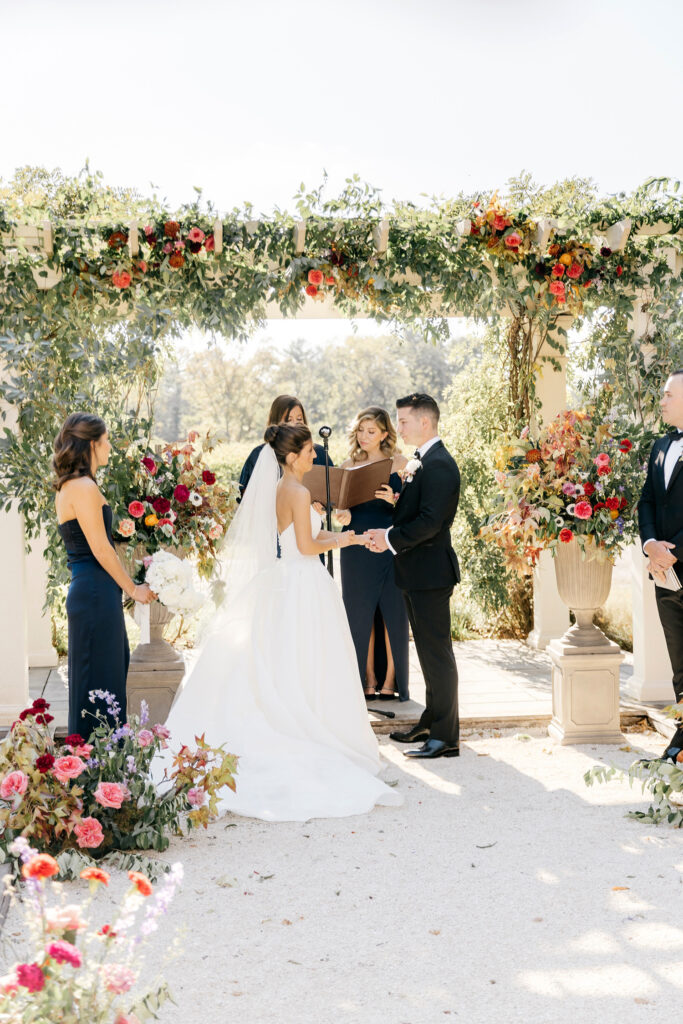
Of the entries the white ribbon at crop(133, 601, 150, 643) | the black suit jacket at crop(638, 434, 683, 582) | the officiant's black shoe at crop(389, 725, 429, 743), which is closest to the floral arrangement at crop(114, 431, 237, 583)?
the white ribbon at crop(133, 601, 150, 643)

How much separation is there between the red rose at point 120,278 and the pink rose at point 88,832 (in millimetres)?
3203

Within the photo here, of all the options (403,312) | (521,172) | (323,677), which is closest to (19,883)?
(323,677)

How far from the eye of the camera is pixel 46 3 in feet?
10.3

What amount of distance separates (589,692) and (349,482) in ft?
6.54

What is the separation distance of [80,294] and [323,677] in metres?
2.74

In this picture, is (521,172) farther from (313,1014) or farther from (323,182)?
(313,1014)

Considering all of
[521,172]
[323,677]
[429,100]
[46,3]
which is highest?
[429,100]

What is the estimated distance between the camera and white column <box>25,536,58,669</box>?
8070mm

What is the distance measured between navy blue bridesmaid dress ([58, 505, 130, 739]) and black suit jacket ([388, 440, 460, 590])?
1695mm

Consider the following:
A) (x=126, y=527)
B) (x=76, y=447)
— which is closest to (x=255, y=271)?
(x=126, y=527)

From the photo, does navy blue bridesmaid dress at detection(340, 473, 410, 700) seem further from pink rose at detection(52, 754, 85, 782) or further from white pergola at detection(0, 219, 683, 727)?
pink rose at detection(52, 754, 85, 782)

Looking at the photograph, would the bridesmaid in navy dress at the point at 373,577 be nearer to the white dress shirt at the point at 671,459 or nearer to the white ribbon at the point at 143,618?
the white ribbon at the point at 143,618

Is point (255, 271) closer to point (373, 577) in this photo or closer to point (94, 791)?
point (373, 577)

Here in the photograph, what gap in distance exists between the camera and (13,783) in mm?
3668
